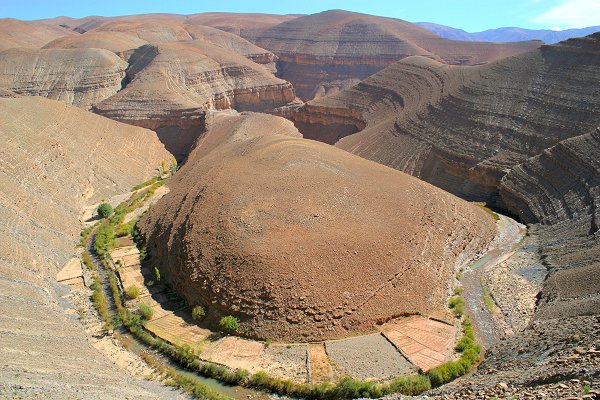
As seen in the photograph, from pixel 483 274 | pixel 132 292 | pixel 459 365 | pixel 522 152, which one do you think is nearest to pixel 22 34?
pixel 132 292

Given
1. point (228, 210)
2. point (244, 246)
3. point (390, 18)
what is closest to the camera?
point (244, 246)

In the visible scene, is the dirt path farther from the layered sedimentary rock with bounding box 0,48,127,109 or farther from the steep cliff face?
the layered sedimentary rock with bounding box 0,48,127,109

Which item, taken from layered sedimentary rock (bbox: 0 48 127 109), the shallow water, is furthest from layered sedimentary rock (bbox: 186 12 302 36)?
the shallow water

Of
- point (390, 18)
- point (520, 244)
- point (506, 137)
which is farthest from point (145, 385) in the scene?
point (390, 18)

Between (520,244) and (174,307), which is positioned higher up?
(520,244)

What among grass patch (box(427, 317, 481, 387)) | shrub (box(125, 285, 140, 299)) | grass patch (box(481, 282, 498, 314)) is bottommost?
shrub (box(125, 285, 140, 299))

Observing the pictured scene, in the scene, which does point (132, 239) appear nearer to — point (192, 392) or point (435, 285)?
point (192, 392)
